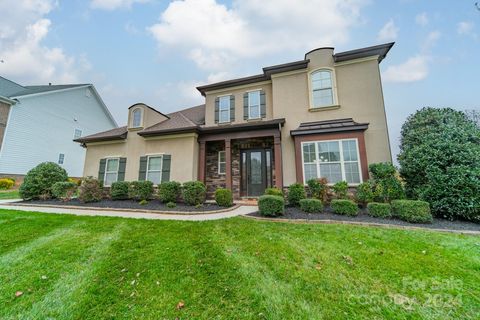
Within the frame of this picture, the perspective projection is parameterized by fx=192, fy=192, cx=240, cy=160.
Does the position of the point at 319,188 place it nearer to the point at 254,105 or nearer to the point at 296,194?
the point at 296,194

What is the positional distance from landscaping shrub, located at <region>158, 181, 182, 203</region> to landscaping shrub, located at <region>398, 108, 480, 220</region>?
8787 millimetres

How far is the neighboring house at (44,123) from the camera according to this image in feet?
48.5

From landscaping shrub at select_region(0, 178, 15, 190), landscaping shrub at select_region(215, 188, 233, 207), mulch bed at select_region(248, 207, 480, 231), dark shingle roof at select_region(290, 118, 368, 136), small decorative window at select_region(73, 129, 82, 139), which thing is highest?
small decorative window at select_region(73, 129, 82, 139)

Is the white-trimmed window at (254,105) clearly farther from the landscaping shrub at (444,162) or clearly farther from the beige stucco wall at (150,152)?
the landscaping shrub at (444,162)

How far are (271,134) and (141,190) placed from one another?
654 centimetres

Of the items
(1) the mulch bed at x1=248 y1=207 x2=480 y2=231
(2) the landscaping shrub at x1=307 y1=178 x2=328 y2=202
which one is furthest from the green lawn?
(2) the landscaping shrub at x1=307 y1=178 x2=328 y2=202

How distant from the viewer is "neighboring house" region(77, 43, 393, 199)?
26.7 feet

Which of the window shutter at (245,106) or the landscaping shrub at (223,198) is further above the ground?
the window shutter at (245,106)

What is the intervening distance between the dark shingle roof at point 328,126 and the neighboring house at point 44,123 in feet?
68.7

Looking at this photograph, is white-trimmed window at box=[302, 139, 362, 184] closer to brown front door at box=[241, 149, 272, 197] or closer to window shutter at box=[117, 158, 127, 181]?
brown front door at box=[241, 149, 272, 197]

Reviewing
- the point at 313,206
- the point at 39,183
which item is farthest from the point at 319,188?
the point at 39,183

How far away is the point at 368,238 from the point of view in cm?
416

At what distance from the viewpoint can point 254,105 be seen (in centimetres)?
1027

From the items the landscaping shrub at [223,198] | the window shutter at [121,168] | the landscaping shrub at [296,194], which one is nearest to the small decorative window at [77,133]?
the window shutter at [121,168]
